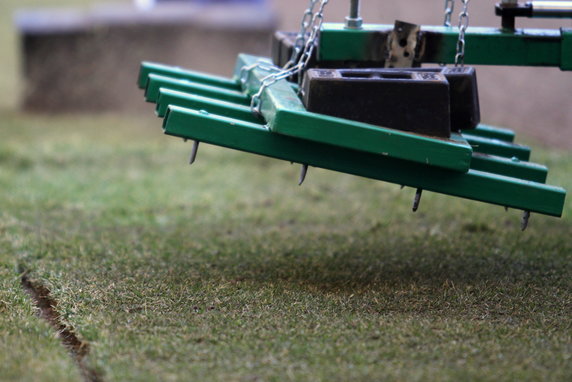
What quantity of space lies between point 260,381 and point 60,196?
139 inches

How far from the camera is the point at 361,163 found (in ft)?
10.7

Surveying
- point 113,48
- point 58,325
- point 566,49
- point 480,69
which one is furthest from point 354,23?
point 113,48

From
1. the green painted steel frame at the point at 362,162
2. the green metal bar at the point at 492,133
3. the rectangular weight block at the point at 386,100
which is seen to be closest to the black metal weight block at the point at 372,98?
the rectangular weight block at the point at 386,100

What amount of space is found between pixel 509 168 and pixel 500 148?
40cm

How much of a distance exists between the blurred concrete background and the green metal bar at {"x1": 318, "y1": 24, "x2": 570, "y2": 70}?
120 inches

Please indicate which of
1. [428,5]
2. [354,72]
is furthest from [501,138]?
[428,5]

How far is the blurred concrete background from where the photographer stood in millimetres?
6883

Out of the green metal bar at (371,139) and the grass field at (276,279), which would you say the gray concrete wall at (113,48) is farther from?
the green metal bar at (371,139)

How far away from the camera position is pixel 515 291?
11.6ft

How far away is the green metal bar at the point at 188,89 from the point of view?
12.8 feet

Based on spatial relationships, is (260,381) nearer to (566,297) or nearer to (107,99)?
(566,297)

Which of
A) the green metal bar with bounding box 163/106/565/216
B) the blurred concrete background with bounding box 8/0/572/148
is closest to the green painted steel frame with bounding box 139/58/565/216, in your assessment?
the green metal bar with bounding box 163/106/565/216

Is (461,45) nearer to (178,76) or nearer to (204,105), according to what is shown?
(204,105)

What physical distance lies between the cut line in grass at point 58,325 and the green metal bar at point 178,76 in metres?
1.17
